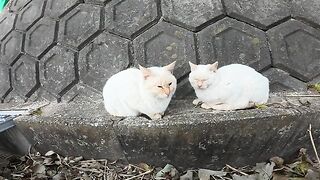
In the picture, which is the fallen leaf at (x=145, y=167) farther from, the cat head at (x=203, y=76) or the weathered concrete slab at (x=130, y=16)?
A: the weathered concrete slab at (x=130, y=16)

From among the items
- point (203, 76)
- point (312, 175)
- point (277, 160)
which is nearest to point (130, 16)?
point (203, 76)

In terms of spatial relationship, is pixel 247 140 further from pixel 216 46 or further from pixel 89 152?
pixel 89 152

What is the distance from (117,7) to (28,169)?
97 centimetres

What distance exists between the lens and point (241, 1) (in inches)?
97.4

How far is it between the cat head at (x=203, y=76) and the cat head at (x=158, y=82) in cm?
10

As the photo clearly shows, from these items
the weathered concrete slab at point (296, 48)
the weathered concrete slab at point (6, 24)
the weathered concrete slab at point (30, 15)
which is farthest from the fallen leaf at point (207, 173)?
the weathered concrete slab at point (6, 24)

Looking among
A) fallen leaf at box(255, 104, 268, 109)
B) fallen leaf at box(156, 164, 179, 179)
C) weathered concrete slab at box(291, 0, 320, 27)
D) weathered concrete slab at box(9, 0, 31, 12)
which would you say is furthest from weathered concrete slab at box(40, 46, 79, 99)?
weathered concrete slab at box(291, 0, 320, 27)

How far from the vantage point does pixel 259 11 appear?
2.45m

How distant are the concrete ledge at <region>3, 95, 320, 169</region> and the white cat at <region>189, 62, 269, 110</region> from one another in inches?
2.2

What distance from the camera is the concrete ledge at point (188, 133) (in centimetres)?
210

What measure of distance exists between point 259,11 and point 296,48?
266 mm

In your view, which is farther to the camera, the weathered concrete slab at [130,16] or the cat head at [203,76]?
the weathered concrete slab at [130,16]

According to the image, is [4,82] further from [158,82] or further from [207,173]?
[207,173]

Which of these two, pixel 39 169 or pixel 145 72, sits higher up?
pixel 145 72
